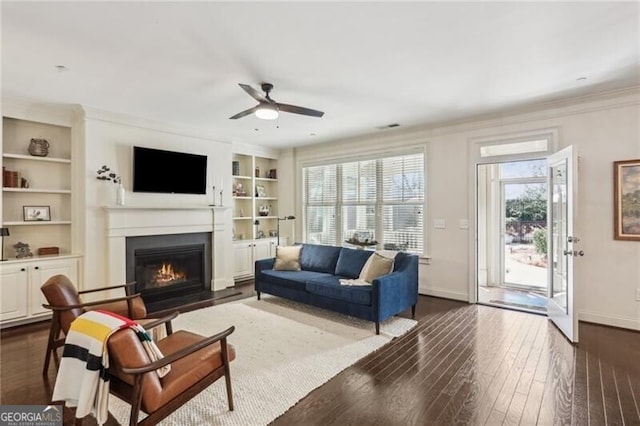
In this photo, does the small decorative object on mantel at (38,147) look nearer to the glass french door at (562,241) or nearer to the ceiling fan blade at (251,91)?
the ceiling fan blade at (251,91)

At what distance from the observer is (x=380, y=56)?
9.49 ft

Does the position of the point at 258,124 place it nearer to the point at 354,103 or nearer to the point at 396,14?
the point at 354,103

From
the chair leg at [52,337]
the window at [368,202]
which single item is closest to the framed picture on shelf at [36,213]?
the chair leg at [52,337]

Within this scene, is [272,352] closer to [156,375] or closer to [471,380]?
[156,375]

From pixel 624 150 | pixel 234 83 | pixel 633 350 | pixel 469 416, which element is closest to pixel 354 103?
pixel 234 83

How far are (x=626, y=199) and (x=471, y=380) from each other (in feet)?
9.51

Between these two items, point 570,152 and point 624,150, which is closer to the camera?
point 570,152

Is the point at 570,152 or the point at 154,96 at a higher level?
the point at 154,96

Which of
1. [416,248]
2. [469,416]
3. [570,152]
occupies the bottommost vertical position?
[469,416]

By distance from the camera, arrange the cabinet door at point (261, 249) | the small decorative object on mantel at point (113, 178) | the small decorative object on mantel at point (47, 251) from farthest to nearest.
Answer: the cabinet door at point (261, 249)
the small decorative object on mantel at point (113, 178)
the small decorative object on mantel at point (47, 251)

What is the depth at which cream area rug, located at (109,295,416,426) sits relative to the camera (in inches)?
89.1

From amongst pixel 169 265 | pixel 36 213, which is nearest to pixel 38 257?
pixel 36 213

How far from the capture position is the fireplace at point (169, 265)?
4.85 meters

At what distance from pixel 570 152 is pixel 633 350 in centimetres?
204
